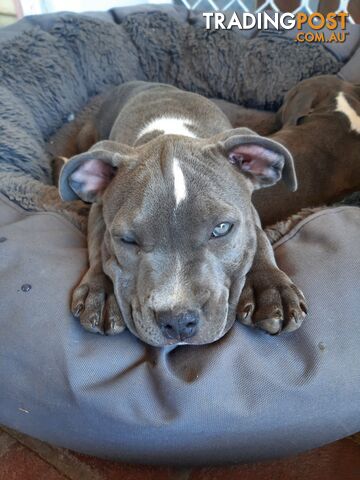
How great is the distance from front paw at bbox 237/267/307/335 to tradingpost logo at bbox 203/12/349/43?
2.45 metres

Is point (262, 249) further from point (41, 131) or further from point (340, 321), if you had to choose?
point (41, 131)

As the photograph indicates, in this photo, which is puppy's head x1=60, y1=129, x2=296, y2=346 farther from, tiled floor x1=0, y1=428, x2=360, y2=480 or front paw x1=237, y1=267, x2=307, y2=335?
Answer: tiled floor x1=0, y1=428, x2=360, y2=480

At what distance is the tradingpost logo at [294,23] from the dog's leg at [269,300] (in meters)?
2.40

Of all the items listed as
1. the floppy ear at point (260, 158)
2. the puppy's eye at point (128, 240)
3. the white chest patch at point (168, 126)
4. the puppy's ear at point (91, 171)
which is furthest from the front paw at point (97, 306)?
the white chest patch at point (168, 126)

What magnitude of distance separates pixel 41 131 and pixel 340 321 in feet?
7.78

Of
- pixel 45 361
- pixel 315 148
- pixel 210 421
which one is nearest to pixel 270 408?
pixel 210 421

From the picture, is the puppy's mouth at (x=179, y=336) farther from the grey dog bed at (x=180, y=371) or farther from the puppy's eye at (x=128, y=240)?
the puppy's eye at (x=128, y=240)

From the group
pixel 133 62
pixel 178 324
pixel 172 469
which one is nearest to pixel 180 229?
pixel 178 324

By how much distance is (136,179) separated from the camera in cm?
159

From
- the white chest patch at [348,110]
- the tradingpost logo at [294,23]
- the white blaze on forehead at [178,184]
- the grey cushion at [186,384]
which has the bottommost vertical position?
the grey cushion at [186,384]

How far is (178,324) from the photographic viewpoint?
1.38 meters

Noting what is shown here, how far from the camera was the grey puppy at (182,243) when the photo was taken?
1457 mm

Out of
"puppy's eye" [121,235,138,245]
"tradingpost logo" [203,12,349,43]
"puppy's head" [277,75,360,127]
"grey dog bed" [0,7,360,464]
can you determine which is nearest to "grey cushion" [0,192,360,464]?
"grey dog bed" [0,7,360,464]

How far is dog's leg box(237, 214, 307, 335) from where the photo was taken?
58.8 inches
